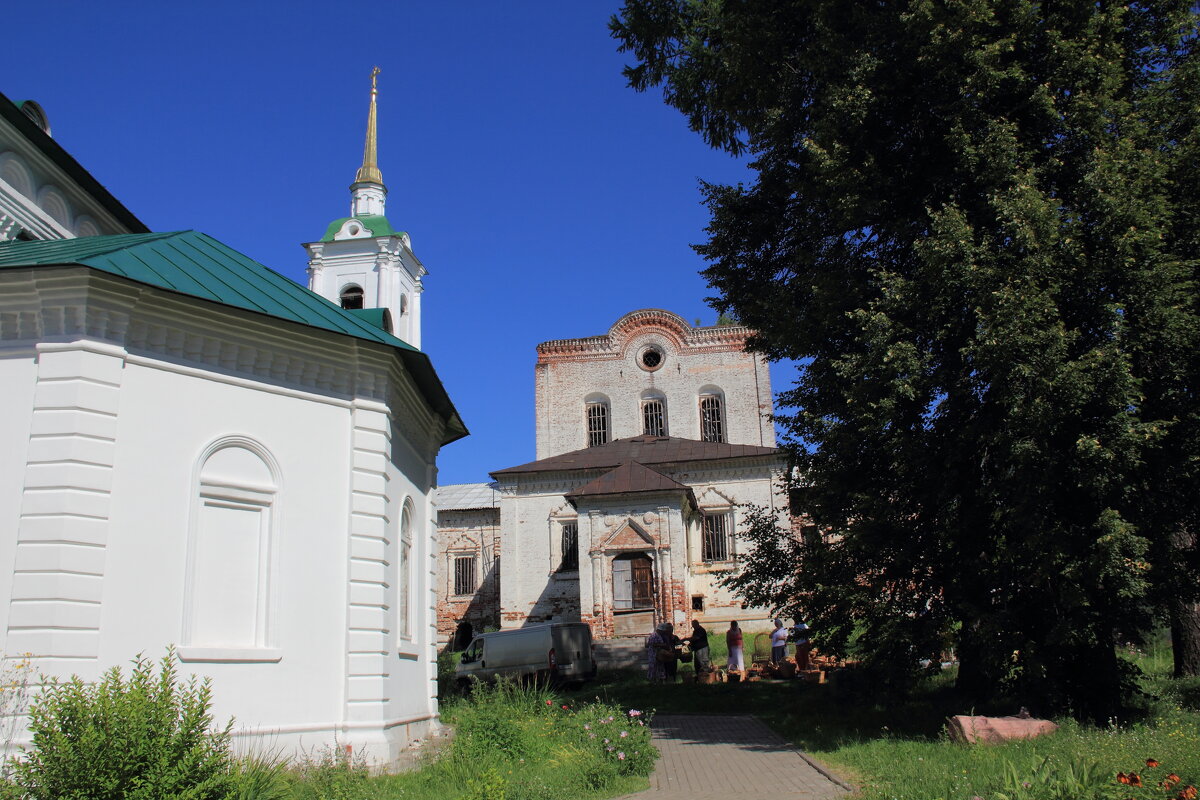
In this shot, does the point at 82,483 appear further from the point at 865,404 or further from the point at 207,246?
the point at 865,404

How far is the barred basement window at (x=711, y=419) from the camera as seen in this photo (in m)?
38.5

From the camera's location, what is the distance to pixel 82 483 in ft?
27.6

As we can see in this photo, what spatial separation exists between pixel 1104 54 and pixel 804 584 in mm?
7641

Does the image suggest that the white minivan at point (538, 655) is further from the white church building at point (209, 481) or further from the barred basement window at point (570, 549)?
the barred basement window at point (570, 549)

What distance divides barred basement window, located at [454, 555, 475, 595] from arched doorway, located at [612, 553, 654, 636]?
10602 millimetres

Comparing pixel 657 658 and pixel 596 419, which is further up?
pixel 596 419

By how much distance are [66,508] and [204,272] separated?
298 cm

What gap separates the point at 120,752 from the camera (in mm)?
6305

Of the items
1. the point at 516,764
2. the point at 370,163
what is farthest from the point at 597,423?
the point at 516,764

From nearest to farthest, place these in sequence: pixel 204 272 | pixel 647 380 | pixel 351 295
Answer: pixel 204 272 < pixel 351 295 < pixel 647 380

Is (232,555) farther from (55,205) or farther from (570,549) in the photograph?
(570,549)

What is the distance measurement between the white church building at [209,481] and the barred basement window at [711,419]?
1085 inches

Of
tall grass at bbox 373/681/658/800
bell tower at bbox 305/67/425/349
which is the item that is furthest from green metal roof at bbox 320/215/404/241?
tall grass at bbox 373/681/658/800

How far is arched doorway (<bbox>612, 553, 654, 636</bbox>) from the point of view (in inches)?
1096
